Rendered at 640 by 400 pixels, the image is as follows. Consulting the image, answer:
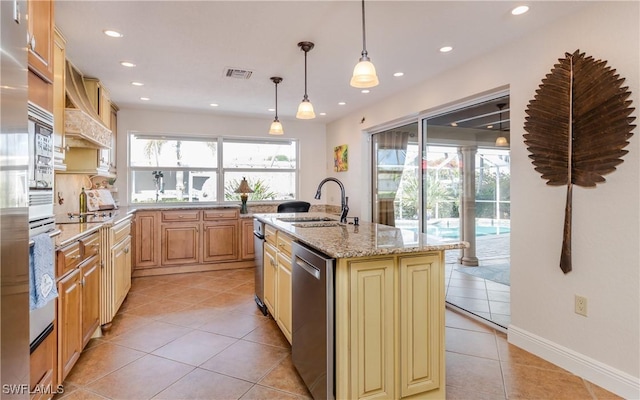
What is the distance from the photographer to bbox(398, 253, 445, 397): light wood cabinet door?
1.78 metres

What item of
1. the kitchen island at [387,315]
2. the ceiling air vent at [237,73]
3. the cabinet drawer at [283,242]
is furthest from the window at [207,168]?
the kitchen island at [387,315]

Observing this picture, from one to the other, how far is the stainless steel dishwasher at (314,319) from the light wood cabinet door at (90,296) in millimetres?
1441

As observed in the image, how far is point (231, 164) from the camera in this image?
18.9ft

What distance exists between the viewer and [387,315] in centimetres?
175

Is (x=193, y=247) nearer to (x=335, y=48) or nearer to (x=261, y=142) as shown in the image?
(x=261, y=142)

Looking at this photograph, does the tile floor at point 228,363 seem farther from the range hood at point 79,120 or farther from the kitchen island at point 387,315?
the range hood at point 79,120

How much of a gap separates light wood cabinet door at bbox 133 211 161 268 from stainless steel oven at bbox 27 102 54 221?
309 cm

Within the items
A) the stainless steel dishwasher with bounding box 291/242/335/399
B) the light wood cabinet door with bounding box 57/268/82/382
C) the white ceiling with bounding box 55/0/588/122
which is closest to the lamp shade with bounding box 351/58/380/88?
the white ceiling with bounding box 55/0/588/122

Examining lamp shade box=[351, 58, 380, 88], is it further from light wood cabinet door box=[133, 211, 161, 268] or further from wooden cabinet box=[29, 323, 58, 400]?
light wood cabinet door box=[133, 211, 161, 268]

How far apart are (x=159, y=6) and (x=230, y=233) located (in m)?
3.45

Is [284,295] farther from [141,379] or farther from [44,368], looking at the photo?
[44,368]

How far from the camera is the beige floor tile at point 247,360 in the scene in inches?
87.5

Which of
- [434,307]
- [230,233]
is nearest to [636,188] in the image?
[434,307]

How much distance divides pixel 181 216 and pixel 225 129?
1656 millimetres
